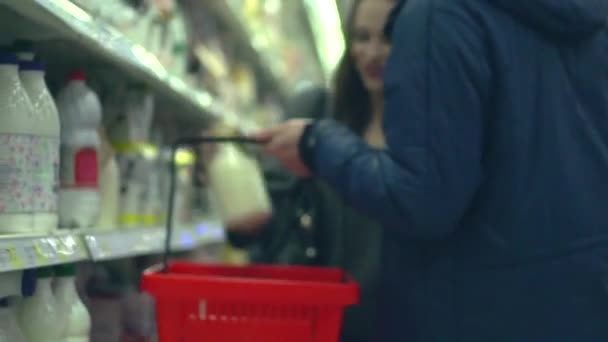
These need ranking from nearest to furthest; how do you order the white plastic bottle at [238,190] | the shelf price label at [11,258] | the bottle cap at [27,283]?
the shelf price label at [11,258], the bottle cap at [27,283], the white plastic bottle at [238,190]

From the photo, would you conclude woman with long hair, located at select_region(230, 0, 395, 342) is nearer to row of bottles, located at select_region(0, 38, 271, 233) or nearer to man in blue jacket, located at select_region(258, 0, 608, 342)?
row of bottles, located at select_region(0, 38, 271, 233)

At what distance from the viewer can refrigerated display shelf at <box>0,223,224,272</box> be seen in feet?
4.52

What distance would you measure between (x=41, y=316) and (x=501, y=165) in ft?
3.01

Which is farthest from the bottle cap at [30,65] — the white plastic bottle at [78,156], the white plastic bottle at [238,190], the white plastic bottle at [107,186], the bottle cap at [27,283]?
the white plastic bottle at [238,190]

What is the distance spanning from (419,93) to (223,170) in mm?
1171

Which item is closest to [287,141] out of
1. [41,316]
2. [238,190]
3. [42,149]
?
[42,149]

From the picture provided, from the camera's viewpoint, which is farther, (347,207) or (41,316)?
(347,207)

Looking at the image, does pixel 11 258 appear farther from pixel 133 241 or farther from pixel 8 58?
pixel 133 241

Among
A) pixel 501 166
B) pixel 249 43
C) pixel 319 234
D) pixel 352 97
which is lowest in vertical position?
pixel 319 234

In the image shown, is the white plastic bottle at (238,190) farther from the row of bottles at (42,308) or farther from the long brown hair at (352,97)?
the row of bottles at (42,308)

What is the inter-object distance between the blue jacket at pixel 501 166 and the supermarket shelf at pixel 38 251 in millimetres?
555

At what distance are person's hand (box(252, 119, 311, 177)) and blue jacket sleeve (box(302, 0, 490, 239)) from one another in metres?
0.25

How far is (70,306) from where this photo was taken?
175 cm

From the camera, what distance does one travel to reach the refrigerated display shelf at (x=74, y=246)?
54.3 inches
